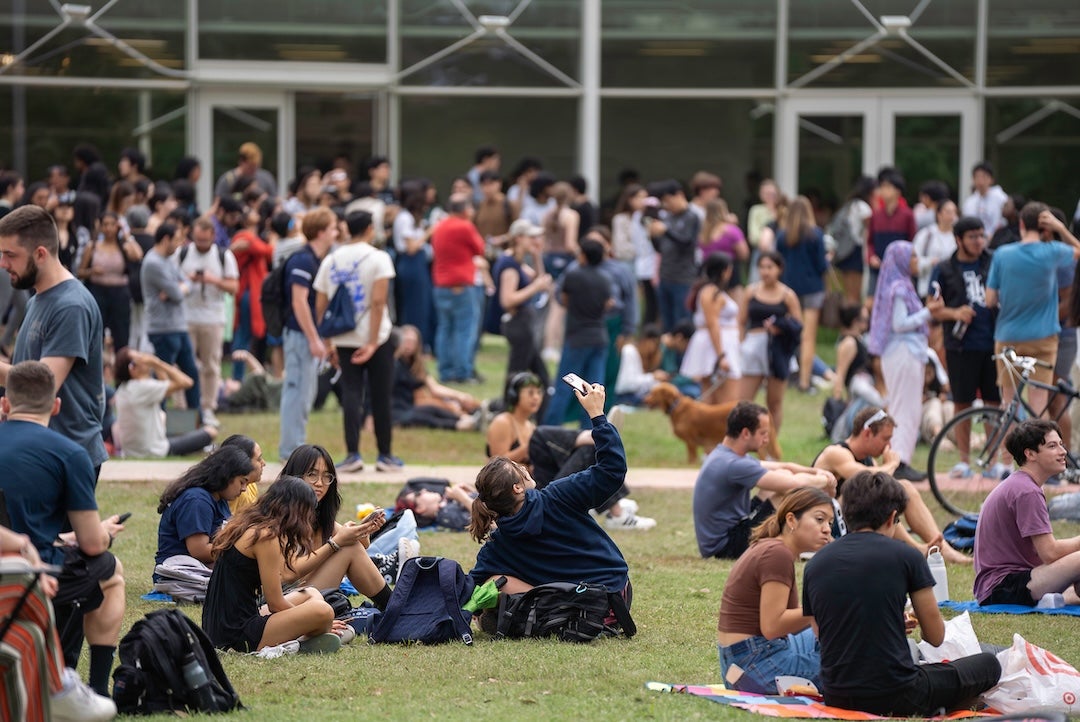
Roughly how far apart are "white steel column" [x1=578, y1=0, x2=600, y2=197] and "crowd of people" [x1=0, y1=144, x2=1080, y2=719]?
0.74 metres

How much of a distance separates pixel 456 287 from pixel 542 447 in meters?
6.71

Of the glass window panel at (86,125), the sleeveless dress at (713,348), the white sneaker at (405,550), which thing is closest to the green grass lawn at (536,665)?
the white sneaker at (405,550)

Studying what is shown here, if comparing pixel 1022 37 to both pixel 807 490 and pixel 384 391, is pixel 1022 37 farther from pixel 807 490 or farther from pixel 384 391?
pixel 807 490

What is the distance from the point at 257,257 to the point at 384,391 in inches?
188

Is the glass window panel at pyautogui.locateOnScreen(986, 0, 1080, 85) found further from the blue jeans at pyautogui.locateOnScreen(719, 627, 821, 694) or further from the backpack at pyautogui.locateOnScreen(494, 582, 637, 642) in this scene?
the blue jeans at pyautogui.locateOnScreen(719, 627, 821, 694)

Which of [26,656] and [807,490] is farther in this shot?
[807,490]

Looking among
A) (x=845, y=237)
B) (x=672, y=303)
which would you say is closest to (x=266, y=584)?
(x=672, y=303)

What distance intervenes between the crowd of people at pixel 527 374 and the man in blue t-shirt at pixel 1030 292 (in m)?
0.02

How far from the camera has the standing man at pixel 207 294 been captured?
46.6 feet

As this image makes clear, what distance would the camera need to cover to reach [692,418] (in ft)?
43.2

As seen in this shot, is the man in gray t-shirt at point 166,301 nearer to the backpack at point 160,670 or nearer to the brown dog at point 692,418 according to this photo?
the brown dog at point 692,418

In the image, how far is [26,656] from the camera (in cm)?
499

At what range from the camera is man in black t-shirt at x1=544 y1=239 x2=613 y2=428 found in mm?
13500

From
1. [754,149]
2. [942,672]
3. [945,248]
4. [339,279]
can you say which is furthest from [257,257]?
[942,672]
